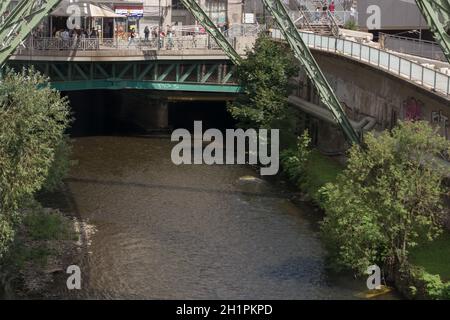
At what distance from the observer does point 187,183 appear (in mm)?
49250

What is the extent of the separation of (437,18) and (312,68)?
1246 cm

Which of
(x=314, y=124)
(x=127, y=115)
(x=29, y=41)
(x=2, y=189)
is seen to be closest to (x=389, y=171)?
(x=2, y=189)

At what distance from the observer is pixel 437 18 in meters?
34.3

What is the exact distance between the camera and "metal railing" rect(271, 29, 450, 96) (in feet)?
129

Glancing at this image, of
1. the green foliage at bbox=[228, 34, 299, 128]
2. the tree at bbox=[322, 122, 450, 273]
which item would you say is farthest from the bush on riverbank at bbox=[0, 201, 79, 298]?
the green foliage at bbox=[228, 34, 299, 128]

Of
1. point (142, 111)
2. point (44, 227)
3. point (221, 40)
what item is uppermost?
point (221, 40)

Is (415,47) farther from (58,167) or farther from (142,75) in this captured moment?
(58,167)

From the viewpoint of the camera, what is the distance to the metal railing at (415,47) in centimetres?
5297

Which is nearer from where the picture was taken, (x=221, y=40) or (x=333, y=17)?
(x=221, y=40)

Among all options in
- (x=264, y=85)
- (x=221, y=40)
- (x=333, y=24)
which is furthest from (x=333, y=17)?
(x=264, y=85)

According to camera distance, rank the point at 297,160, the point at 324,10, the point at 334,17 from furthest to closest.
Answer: the point at 324,10 → the point at 334,17 → the point at 297,160

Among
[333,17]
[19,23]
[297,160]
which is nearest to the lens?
[19,23]

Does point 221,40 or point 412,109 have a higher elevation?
point 221,40

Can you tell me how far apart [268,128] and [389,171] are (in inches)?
842
